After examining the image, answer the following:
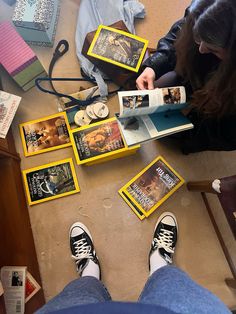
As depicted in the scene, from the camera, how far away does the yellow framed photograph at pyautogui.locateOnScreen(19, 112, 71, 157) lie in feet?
4.59

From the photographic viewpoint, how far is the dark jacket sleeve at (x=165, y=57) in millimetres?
1130

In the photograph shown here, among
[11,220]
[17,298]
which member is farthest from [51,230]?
[17,298]

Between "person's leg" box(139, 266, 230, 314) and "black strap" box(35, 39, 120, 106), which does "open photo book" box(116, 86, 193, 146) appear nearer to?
"black strap" box(35, 39, 120, 106)

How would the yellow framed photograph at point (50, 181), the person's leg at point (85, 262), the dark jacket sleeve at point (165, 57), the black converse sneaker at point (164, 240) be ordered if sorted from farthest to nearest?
1. the yellow framed photograph at point (50, 181)
2. the black converse sneaker at point (164, 240)
3. the dark jacket sleeve at point (165, 57)
4. the person's leg at point (85, 262)

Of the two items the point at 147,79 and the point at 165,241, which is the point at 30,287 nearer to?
the point at 165,241

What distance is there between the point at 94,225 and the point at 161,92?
671 mm

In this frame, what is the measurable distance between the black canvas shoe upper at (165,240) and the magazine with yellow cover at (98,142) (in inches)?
14.6

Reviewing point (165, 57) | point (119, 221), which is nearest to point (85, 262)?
point (119, 221)

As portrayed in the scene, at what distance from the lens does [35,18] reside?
1327 millimetres

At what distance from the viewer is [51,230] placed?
4.36 feet

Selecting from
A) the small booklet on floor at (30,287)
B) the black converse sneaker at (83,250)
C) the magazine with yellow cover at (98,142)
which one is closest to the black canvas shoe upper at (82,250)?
the black converse sneaker at (83,250)

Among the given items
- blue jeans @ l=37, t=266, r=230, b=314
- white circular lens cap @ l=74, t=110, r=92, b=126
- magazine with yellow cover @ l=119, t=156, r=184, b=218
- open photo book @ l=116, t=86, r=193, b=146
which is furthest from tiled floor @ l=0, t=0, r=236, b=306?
blue jeans @ l=37, t=266, r=230, b=314

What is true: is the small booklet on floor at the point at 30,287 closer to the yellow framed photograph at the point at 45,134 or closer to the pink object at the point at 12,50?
the yellow framed photograph at the point at 45,134

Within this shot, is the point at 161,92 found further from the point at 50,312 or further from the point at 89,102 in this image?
the point at 50,312
